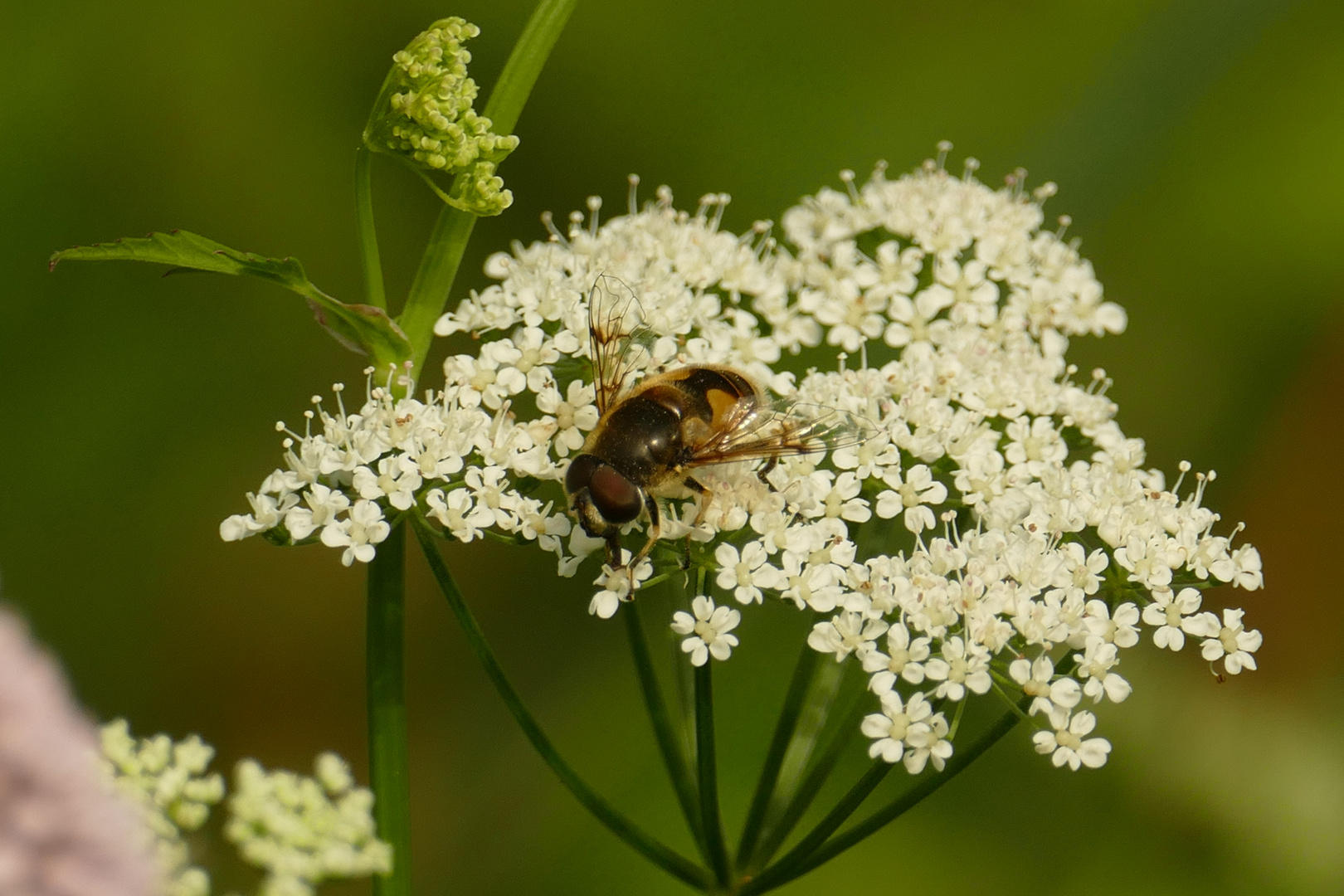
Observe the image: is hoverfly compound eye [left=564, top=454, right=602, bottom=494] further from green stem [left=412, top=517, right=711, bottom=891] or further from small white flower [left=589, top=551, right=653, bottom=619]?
green stem [left=412, top=517, right=711, bottom=891]

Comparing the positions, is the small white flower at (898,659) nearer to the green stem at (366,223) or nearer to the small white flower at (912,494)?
the small white flower at (912,494)

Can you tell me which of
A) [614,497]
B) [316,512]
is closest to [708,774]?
A: [614,497]

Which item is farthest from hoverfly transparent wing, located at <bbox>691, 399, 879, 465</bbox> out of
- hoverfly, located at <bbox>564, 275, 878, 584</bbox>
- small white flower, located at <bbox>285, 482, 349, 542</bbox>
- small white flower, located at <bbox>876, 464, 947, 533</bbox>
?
small white flower, located at <bbox>285, 482, 349, 542</bbox>

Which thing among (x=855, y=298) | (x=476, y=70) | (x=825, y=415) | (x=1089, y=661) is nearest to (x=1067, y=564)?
(x=1089, y=661)

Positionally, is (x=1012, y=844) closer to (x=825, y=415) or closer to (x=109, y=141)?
(x=825, y=415)

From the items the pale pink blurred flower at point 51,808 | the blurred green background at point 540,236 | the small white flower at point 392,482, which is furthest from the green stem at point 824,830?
the blurred green background at point 540,236
